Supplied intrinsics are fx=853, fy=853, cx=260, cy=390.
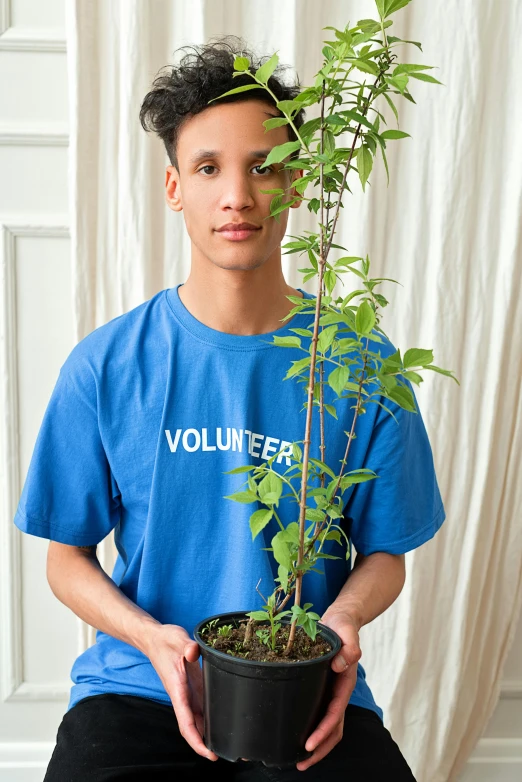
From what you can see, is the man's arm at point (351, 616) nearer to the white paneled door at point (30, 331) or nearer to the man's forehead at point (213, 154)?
the man's forehead at point (213, 154)

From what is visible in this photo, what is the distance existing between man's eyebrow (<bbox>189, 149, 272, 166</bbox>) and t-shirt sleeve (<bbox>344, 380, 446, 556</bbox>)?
0.40m

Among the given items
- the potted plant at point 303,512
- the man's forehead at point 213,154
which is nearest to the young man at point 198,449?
the man's forehead at point 213,154

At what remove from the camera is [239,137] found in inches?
46.3

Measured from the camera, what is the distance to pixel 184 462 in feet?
4.10

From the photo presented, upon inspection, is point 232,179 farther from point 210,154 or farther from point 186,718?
point 186,718

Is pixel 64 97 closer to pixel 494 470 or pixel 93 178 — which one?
pixel 93 178

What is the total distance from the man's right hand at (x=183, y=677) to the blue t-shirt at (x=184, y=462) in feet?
0.61

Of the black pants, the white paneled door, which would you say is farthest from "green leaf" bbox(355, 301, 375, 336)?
the white paneled door

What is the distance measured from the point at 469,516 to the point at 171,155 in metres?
1.07

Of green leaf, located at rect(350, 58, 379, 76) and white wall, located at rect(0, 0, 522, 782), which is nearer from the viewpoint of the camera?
green leaf, located at rect(350, 58, 379, 76)

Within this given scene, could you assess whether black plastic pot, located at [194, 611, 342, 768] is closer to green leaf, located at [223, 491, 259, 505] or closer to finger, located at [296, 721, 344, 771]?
finger, located at [296, 721, 344, 771]

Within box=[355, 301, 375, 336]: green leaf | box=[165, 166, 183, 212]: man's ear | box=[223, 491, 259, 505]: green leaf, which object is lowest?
box=[223, 491, 259, 505]: green leaf

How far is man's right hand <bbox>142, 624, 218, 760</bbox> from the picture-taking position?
0.98 m

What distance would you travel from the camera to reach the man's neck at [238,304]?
1271 millimetres
